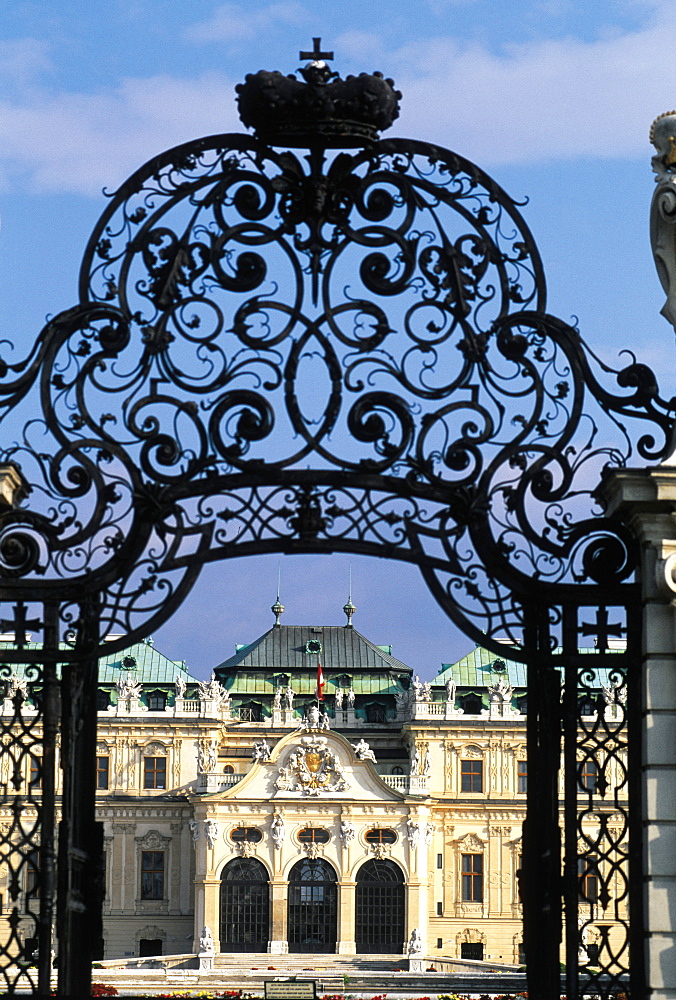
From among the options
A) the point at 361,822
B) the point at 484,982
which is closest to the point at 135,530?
the point at 484,982

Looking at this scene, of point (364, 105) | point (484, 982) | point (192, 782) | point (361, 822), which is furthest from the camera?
point (192, 782)

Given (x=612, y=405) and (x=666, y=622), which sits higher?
(x=612, y=405)

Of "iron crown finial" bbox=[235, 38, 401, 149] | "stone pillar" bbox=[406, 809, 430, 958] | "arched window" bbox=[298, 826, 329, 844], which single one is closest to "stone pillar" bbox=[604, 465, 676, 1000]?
"iron crown finial" bbox=[235, 38, 401, 149]

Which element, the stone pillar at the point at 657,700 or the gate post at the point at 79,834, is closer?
the stone pillar at the point at 657,700

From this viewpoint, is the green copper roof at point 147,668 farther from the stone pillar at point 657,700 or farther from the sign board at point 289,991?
the stone pillar at point 657,700

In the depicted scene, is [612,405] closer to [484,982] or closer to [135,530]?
[135,530]

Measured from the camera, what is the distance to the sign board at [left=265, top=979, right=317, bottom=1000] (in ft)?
42.6

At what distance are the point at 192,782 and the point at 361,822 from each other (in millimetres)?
5821

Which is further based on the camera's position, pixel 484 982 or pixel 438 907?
pixel 438 907

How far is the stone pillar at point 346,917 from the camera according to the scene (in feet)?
143

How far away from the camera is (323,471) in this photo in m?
7.88

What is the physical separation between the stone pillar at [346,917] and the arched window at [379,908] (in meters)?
0.16

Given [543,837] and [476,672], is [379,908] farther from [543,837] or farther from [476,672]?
[543,837]

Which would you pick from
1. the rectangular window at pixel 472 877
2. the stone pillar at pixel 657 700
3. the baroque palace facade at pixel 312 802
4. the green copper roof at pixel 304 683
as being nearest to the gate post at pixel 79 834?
the stone pillar at pixel 657 700
